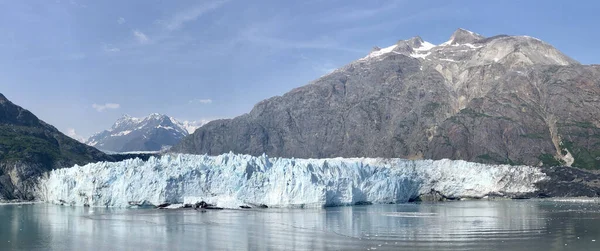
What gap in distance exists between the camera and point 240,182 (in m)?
80.8

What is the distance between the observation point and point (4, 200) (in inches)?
4419

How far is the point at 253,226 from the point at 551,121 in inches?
5888

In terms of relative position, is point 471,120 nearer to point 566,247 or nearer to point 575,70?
point 575,70

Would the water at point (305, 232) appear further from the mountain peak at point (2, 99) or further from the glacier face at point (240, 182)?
the mountain peak at point (2, 99)

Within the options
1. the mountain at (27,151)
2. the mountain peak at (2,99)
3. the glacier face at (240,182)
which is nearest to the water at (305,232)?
the glacier face at (240,182)

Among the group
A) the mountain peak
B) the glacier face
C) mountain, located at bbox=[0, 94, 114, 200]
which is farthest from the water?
the mountain peak

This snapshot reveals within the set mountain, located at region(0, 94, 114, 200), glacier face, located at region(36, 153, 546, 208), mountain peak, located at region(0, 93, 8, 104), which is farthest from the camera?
mountain peak, located at region(0, 93, 8, 104)

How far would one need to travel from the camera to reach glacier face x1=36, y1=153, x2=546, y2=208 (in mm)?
78250

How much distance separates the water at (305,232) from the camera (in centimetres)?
3912

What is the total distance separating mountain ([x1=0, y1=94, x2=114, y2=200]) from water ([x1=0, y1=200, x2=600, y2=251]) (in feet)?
192

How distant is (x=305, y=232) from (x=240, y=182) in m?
34.4

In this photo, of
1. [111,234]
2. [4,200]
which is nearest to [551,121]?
[4,200]

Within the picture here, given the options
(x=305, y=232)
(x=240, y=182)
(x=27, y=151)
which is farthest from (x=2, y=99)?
(x=305, y=232)

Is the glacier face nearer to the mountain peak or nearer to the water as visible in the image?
the water
